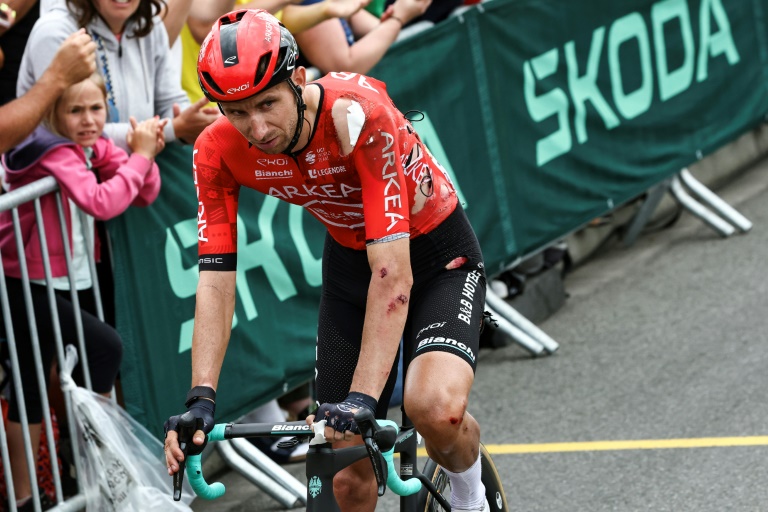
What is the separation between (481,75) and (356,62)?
1.37m

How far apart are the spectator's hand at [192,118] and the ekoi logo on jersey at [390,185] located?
78.7 inches

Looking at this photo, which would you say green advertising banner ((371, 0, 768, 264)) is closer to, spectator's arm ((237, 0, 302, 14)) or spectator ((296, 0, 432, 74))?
spectator ((296, 0, 432, 74))

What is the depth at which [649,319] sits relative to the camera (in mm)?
7820

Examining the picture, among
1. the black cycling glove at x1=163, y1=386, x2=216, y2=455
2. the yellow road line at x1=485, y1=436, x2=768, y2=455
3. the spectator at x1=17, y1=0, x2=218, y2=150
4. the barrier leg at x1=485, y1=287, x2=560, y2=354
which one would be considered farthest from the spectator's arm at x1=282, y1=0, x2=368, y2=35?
the black cycling glove at x1=163, y1=386, x2=216, y2=455

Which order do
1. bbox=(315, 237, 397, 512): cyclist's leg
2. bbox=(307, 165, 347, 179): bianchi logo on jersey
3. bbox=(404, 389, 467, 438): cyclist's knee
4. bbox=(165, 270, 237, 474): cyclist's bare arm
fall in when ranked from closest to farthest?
1. bbox=(165, 270, 237, 474): cyclist's bare arm
2. bbox=(404, 389, 467, 438): cyclist's knee
3. bbox=(307, 165, 347, 179): bianchi logo on jersey
4. bbox=(315, 237, 397, 512): cyclist's leg

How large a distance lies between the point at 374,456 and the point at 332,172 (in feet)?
3.77

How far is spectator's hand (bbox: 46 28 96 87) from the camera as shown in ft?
16.5

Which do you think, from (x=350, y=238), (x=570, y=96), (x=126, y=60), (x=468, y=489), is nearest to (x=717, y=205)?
(x=570, y=96)

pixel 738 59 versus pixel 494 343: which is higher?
pixel 738 59

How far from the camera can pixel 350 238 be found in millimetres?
4418

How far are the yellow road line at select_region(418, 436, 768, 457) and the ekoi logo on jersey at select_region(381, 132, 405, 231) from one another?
8.92 ft

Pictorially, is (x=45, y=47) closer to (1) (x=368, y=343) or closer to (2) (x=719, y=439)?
(1) (x=368, y=343)

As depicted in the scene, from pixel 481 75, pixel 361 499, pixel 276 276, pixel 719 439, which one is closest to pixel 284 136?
pixel 361 499

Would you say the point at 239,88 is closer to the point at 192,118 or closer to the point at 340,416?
the point at 340,416
